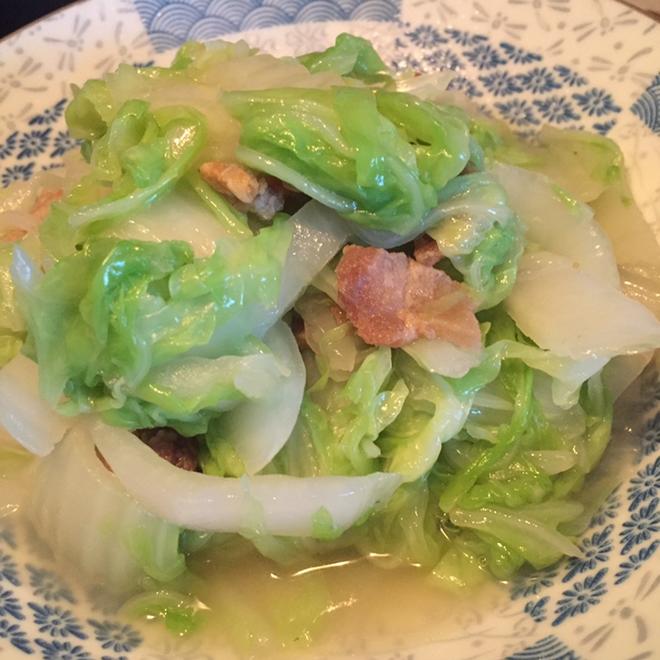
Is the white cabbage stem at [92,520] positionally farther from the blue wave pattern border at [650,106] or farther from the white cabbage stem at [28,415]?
the blue wave pattern border at [650,106]

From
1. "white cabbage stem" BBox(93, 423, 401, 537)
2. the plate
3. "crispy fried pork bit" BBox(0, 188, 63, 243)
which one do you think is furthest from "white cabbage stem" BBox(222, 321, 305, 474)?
"crispy fried pork bit" BBox(0, 188, 63, 243)

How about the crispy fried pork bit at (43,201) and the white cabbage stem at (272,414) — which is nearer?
the white cabbage stem at (272,414)

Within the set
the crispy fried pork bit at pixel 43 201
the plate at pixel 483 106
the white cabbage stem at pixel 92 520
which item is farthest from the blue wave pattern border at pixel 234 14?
the white cabbage stem at pixel 92 520

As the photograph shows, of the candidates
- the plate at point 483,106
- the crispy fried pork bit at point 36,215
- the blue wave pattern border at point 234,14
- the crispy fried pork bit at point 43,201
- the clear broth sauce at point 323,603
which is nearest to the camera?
the plate at point 483,106

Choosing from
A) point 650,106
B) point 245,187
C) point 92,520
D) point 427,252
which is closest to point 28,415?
point 92,520

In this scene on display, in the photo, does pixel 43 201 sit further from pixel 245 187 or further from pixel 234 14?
pixel 234 14

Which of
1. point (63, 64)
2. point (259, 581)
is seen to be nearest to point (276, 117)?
point (259, 581)

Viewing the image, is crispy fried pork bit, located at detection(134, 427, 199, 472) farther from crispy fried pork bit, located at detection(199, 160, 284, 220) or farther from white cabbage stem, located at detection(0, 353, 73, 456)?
crispy fried pork bit, located at detection(199, 160, 284, 220)
